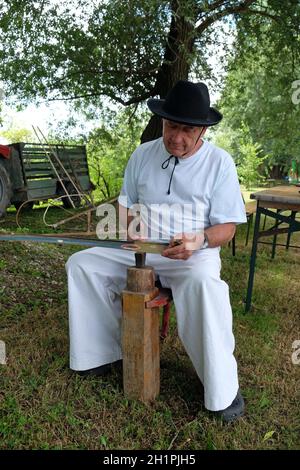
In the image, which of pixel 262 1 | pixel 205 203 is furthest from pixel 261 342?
pixel 262 1

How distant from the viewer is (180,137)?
216cm

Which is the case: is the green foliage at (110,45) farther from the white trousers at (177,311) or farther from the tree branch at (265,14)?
the white trousers at (177,311)

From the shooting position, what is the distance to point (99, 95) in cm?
674

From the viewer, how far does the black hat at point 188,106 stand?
2057 millimetres

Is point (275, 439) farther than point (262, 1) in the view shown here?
No

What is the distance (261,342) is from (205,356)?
3.16 feet

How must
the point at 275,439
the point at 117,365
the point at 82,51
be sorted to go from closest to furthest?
1. the point at 275,439
2. the point at 117,365
3. the point at 82,51

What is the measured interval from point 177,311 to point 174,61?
389 cm

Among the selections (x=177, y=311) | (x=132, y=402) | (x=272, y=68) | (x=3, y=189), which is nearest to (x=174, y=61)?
(x=3, y=189)

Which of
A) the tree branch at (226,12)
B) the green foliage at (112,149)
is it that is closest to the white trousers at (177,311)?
the tree branch at (226,12)
